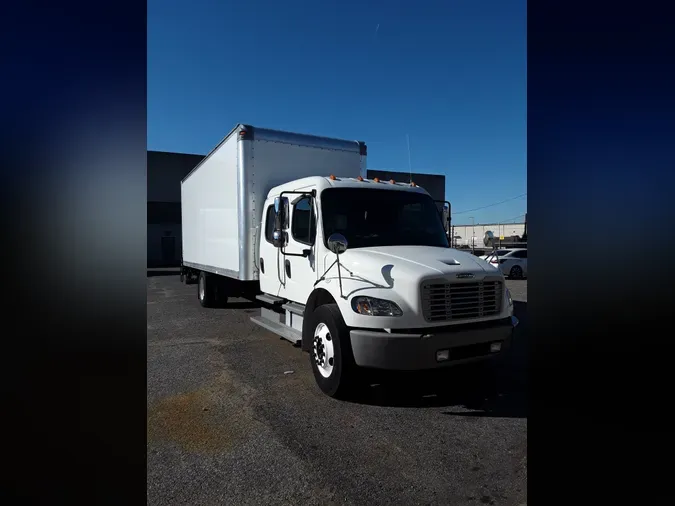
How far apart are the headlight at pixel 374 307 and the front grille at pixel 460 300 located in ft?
0.97

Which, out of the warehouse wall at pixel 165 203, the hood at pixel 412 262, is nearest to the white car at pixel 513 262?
the hood at pixel 412 262

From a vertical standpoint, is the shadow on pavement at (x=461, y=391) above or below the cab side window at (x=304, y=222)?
below

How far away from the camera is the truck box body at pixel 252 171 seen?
7082 millimetres

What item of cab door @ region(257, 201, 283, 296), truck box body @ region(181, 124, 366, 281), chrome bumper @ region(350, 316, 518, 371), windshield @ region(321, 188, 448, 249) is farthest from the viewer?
truck box body @ region(181, 124, 366, 281)

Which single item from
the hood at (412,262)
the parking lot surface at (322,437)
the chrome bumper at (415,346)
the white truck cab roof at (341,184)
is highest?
the white truck cab roof at (341,184)

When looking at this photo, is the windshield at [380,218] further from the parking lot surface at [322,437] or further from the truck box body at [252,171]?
the truck box body at [252,171]

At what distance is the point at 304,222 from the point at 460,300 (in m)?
2.44

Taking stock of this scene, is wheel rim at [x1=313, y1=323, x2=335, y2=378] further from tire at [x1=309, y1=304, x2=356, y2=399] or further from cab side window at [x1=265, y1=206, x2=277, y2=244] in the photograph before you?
cab side window at [x1=265, y1=206, x2=277, y2=244]

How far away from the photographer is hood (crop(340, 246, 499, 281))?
175 inches

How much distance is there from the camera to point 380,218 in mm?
5703

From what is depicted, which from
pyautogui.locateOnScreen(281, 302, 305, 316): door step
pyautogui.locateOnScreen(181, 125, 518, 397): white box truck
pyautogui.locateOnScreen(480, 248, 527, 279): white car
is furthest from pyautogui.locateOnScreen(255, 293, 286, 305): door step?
pyautogui.locateOnScreen(480, 248, 527, 279): white car

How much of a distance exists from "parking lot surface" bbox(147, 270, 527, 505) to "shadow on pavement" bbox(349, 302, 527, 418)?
19 millimetres
